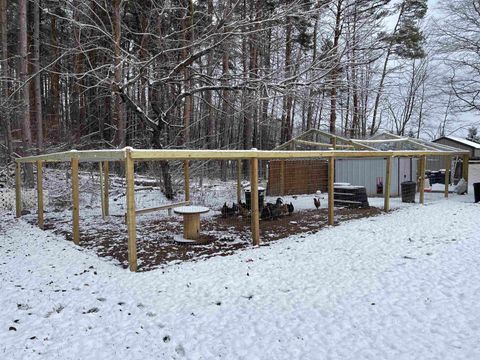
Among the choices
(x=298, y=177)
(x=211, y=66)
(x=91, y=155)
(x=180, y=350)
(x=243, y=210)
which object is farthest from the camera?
(x=298, y=177)

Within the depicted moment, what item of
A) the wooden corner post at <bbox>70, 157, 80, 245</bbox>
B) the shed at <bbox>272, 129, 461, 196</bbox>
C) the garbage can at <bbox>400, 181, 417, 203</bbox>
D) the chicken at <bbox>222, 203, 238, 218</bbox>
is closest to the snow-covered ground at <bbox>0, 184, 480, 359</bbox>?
the wooden corner post at <bbox>70, 157, 80, 245</bbox>

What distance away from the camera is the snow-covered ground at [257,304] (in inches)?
127

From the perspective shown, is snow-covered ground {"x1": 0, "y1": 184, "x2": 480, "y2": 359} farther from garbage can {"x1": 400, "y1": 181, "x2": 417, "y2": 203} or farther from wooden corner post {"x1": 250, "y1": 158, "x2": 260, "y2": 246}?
garbage can {"x1": 400, "y1": 181, "x2": 417, "y2": 203}

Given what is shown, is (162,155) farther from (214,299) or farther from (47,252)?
(47,252)

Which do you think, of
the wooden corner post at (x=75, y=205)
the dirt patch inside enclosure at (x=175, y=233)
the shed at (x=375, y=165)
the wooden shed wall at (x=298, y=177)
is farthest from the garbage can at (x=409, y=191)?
the wooden corner post at (x=75, y=205)

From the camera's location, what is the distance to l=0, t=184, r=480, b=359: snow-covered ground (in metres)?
3.23

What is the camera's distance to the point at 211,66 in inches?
397

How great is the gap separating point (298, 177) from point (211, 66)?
291 inches

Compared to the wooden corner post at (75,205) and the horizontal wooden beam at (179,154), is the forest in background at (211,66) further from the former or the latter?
the wooden corner post at (75,205)

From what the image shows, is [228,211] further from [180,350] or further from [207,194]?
[180,350]

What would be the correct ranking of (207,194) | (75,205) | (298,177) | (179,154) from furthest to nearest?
(298,177)
(207,194)
(75,205)
(179,154)

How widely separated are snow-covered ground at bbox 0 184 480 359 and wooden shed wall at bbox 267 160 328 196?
28.6 ft

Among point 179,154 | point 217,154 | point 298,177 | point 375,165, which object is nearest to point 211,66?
point 217,154

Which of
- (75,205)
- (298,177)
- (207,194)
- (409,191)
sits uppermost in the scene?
(75,205)
